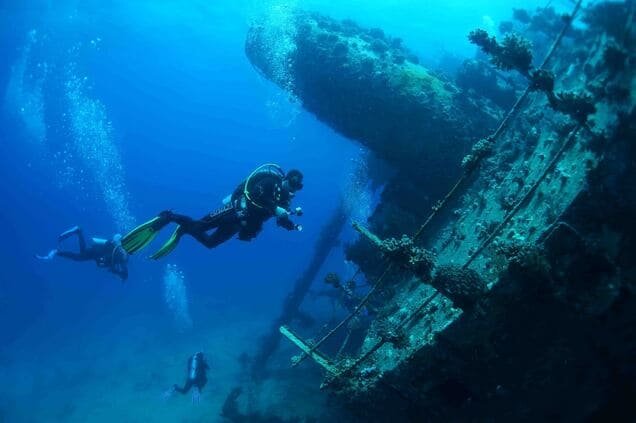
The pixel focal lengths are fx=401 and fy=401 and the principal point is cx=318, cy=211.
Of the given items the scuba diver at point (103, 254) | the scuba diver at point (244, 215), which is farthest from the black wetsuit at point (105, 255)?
the scuba diver at point (244, 215)

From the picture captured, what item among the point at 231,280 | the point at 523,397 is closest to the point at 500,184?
the point at 523,397

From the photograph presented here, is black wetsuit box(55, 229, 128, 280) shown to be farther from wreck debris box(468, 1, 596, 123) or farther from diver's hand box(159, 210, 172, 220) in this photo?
wreck debris box(468, 1, 596, 123)

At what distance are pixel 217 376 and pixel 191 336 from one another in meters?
7.83

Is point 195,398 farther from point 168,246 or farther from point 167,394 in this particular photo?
point 168,246

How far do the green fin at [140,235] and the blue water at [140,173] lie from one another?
920 cm

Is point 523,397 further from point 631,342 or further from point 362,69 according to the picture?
point 362,69

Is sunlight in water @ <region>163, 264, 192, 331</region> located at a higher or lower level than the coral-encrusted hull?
lower

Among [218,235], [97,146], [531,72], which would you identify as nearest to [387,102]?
[531,72]

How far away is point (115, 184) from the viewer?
10956 cm

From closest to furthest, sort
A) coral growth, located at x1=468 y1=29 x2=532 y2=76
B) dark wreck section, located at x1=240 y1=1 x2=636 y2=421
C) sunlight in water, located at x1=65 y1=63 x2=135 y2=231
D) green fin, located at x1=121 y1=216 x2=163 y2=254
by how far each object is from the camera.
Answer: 1. dark wreck section, located at x1=240 y1=1 x2=636 y2=421
2. coral growth, located at x1=468 y1=29 x2=532 y2=76
3. green fin, located at x1=121 y1=216 x2=163 y2=254
4. sunlight in water, located at x1=65 y1=63 x2=135 y2=231

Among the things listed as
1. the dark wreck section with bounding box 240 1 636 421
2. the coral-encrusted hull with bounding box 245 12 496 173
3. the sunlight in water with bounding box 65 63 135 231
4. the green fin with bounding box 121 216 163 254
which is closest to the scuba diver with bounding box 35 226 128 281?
the green fin with bounding box 121 216 163 254

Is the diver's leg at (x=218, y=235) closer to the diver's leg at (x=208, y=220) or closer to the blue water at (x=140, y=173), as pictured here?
the diver's leg at (x=208, y=220)

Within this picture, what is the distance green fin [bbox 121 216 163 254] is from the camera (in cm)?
750

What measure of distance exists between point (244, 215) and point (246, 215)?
41 millimetres
